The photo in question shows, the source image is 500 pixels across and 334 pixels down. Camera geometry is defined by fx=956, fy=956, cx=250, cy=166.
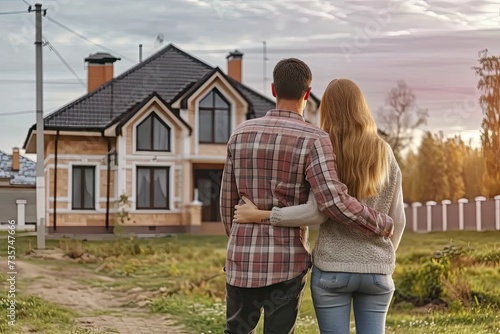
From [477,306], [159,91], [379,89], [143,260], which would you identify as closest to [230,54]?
[159,91]

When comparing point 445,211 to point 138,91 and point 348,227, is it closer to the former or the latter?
point 138,91

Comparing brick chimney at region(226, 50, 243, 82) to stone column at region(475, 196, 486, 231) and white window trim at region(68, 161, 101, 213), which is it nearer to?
white window trim at region(68, 161, 101, 213)

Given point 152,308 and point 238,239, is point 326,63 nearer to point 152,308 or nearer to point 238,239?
point 152,308

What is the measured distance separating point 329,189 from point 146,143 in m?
2.72

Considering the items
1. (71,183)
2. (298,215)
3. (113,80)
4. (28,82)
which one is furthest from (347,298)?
(28,82)

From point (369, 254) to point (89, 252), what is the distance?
2781 mm

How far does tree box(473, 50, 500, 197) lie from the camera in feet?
18.3

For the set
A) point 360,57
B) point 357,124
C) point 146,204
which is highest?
point 360,57

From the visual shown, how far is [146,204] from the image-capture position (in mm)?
5480

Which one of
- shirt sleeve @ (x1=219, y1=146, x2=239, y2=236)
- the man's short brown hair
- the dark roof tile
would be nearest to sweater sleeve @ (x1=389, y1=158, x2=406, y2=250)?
the man's short brown hair

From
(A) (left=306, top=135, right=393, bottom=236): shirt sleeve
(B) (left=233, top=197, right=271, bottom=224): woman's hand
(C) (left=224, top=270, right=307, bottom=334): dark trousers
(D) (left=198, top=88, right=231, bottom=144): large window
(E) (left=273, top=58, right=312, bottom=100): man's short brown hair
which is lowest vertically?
(C) (left=224, top=270, right=307, bottom=334): dark trousers

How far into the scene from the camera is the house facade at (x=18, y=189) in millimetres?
5297

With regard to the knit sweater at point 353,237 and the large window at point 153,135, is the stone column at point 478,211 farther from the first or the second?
the knit sweater at point 353,237

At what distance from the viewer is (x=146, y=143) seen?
545 centimetres
